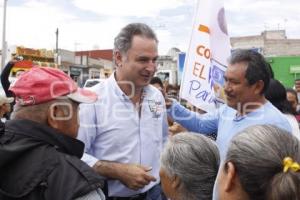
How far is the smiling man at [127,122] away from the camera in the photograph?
296cm

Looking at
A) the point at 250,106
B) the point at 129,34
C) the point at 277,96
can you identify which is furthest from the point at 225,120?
the point at 277,96

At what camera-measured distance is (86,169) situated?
1.86 m

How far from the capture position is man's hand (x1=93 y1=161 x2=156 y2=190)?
9.20 ft

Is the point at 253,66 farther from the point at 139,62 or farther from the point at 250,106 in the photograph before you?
the point at 139,62

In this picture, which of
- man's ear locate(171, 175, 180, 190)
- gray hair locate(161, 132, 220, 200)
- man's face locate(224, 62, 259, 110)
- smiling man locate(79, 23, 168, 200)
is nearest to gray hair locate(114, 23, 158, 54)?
smiling man locate(79, 23, 168, 200)

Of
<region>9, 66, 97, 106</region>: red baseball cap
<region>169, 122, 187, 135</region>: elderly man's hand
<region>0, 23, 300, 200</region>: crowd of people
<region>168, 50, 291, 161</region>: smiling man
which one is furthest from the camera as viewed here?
<region>169, 122, 187, 135</region>: elderly man's hand

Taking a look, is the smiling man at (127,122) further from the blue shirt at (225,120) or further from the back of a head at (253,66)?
the back of a head at (253,66)

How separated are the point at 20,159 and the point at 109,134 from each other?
120cm

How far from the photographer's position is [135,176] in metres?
2.80

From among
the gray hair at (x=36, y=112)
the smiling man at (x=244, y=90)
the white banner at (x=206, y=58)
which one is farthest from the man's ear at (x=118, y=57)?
the white banner at (x=206, y=58)

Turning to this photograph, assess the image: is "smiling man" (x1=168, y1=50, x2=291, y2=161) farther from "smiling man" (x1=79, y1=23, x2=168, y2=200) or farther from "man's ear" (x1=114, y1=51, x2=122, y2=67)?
"man's ear" (x1=114, y1=51, x2=122, y2=67)

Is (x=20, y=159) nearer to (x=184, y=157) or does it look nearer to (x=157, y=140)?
(x=184, y=157)

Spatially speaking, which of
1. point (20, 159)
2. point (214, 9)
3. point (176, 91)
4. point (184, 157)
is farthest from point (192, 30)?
point (176, 91)

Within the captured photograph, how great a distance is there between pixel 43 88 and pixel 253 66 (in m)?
1.77
